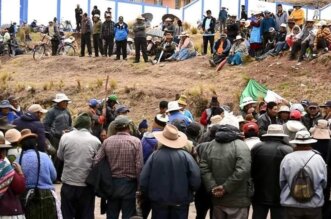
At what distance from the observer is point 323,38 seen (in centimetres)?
2378

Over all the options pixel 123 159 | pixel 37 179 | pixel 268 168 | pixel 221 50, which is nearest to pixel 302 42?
pixel 221 50

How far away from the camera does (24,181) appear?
9.60m

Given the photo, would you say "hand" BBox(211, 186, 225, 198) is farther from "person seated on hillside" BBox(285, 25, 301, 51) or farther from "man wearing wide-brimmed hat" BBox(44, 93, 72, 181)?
"person seated on hillside" BBox(285, 25, 301, 51)

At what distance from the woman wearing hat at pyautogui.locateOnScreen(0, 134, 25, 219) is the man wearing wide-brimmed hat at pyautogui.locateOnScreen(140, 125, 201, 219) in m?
1.66

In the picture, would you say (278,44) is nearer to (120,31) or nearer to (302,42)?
(302,42)

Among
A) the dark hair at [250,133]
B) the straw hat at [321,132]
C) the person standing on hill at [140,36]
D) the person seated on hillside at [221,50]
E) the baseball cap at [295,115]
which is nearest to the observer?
the dark hair at [250,133]

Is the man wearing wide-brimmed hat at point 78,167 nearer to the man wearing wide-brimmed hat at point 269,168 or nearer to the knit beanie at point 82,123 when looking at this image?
the knit beanie at point 82,123

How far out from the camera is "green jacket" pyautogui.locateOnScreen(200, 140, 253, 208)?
402 inches

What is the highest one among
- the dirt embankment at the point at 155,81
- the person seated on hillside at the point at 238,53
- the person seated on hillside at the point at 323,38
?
the person seated on hillside at the point at 323,38

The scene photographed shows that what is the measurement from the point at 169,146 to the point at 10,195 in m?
2.12

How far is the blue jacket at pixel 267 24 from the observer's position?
25578mm

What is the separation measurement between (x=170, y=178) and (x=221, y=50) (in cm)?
1674


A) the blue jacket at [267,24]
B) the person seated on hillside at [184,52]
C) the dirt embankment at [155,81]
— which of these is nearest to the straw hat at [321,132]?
the dirt embankment at [155,81]

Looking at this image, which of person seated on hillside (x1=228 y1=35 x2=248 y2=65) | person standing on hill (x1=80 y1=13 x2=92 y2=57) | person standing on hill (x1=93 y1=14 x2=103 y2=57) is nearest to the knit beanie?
person seated on hillside (x1=228 y1=35 x2=248 y2=65)
